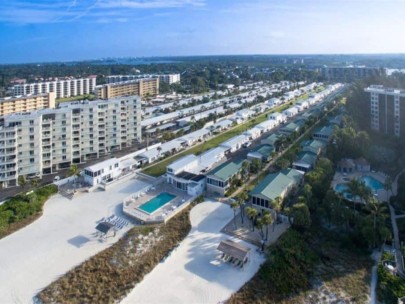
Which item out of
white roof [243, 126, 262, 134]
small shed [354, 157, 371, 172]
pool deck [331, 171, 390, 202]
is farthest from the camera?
white roof [243, 126, 262, 134]

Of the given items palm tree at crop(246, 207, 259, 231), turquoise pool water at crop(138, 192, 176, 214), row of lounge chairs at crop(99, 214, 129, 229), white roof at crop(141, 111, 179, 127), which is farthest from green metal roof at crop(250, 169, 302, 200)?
white roof at crop(141, 111, 179, 127)

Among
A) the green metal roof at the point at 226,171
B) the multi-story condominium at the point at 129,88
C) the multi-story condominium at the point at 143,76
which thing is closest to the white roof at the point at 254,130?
the green metal roof at the point at 226,171

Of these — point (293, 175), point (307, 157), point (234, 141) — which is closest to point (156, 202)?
point (293, 175)

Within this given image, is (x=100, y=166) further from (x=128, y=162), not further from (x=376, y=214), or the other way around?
(x=376, y=214)

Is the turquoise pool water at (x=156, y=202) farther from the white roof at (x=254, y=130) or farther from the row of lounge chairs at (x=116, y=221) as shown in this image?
the white roof at (x=254, y=130)

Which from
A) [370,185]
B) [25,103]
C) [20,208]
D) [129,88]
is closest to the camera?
[20,208]

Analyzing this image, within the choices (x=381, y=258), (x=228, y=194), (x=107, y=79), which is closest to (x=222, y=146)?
(x=228, y=194)

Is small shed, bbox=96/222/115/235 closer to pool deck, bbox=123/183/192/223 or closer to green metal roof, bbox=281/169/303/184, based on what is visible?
pool deck, bbox=123/183/192/223
